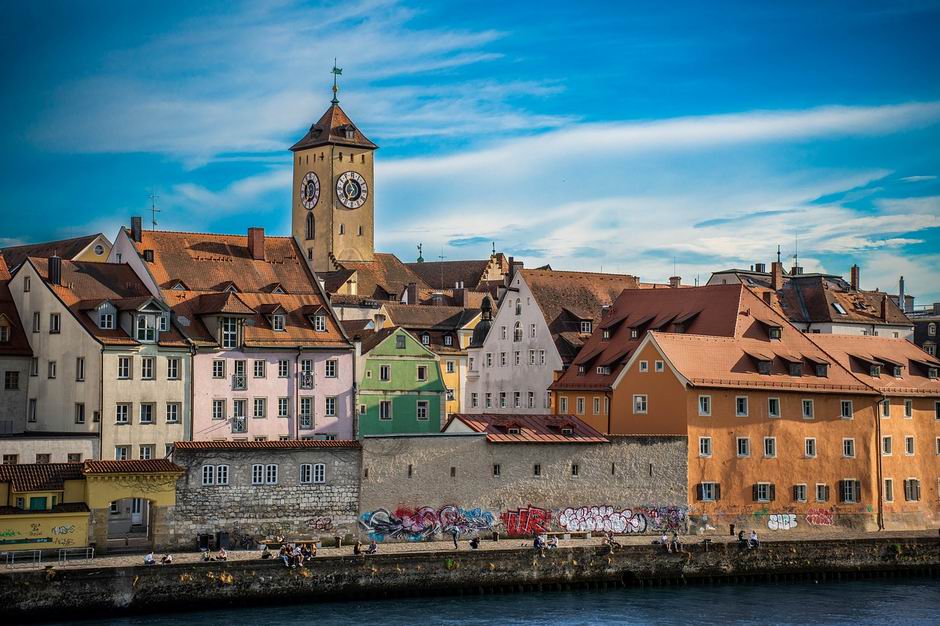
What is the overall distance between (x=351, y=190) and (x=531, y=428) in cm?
7535

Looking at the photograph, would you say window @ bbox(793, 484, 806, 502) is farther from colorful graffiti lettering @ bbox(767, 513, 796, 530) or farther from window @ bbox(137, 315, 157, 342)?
window @ bbox(137, 315, 157, 342)

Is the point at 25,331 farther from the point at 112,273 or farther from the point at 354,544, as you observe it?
the point at 354,544

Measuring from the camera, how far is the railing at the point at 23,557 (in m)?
54.8

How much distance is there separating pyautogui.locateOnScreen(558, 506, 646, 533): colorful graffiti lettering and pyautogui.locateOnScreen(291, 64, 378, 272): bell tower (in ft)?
239

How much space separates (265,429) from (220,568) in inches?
673

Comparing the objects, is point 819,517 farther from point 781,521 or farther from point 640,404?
point 640,404

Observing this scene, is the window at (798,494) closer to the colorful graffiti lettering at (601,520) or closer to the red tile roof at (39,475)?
the colorful graffiti lettering at (601,520)

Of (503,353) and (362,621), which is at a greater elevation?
(503,353)

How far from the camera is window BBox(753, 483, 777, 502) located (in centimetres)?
7206

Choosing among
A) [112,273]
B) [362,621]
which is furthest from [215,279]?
[362,621]

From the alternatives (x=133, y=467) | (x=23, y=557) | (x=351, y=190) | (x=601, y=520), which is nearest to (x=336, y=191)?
(x=351, y=190)

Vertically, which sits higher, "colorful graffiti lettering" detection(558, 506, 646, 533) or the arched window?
the arched window

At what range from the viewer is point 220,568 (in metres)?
55.8

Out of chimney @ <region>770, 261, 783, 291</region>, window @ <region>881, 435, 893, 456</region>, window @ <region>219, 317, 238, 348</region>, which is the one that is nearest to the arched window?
chimney @ <region>770, 261, 783, 291</region>
